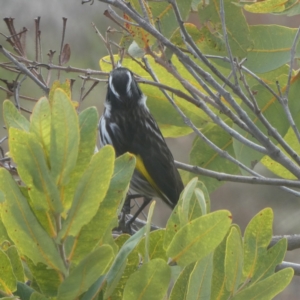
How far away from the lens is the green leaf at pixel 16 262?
0.87 m

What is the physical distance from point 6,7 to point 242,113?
6.42 metres

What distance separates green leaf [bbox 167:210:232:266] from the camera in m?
0.86

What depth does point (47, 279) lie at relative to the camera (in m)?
0.88

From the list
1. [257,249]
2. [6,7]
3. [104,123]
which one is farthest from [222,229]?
[6,7]

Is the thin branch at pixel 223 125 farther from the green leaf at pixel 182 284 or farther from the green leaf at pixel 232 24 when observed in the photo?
the green leaf at pixel 182 284

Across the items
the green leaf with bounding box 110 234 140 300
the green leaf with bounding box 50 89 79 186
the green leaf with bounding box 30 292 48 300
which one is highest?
the green leaf with bounding box 50 89 79 186

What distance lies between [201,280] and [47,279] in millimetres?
220

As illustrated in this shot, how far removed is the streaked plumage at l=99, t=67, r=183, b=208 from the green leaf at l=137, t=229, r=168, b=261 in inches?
75.4

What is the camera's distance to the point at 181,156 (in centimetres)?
746

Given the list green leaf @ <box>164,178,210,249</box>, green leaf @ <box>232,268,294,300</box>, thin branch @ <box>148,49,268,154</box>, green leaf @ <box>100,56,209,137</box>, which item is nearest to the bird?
green leaf @ <box>100,56,209,137</box>

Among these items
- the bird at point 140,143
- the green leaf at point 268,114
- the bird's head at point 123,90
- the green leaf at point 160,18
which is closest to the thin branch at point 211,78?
the green leaf at point 160,18

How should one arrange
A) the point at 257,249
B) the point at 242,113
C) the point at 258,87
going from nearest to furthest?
the point at 257,249
the point at 242,113
the point at 258,87

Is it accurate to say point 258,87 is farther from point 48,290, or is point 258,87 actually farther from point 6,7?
point 6,7

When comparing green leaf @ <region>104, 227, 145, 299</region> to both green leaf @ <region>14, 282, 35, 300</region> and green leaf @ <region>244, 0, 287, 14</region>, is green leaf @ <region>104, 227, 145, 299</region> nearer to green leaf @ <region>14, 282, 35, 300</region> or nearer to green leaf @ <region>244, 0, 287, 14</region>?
green leaf @ <region>14, 282, 35, 300</region>
